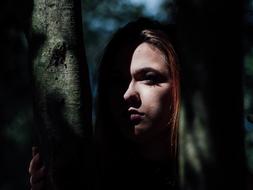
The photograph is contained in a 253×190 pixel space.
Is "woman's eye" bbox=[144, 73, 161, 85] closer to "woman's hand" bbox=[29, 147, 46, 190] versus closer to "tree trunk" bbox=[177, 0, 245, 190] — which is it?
"woman's hand" bbox=[29, 147, 46, 190]

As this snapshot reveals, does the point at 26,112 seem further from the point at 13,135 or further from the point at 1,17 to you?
the point at 1,17

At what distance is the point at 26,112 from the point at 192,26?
1847 centimetres

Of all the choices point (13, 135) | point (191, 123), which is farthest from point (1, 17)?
point (13, 135)

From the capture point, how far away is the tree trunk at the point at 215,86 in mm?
920

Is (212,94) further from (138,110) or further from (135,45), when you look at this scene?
(135,45)

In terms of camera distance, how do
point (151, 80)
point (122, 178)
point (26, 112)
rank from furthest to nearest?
point (26, 112) < point (122, 178) < point (151, 80)

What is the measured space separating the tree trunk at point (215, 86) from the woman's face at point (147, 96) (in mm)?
1244

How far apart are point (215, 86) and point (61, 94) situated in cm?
81

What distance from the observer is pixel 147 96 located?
2238mm

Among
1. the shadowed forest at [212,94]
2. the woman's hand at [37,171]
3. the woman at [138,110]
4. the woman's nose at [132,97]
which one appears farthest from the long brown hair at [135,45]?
the shadowed forest at [212,94]

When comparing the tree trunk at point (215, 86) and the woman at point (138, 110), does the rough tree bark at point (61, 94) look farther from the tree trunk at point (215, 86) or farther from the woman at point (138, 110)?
the tree trunk at point (215, 86)

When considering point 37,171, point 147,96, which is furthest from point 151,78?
point 37,171

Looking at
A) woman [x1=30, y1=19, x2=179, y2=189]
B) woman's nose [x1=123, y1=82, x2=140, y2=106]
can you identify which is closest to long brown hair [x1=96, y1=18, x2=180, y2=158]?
woman [x1=30, y1=19, x2=179, y2=189]

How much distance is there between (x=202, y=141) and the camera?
0.97 meters
